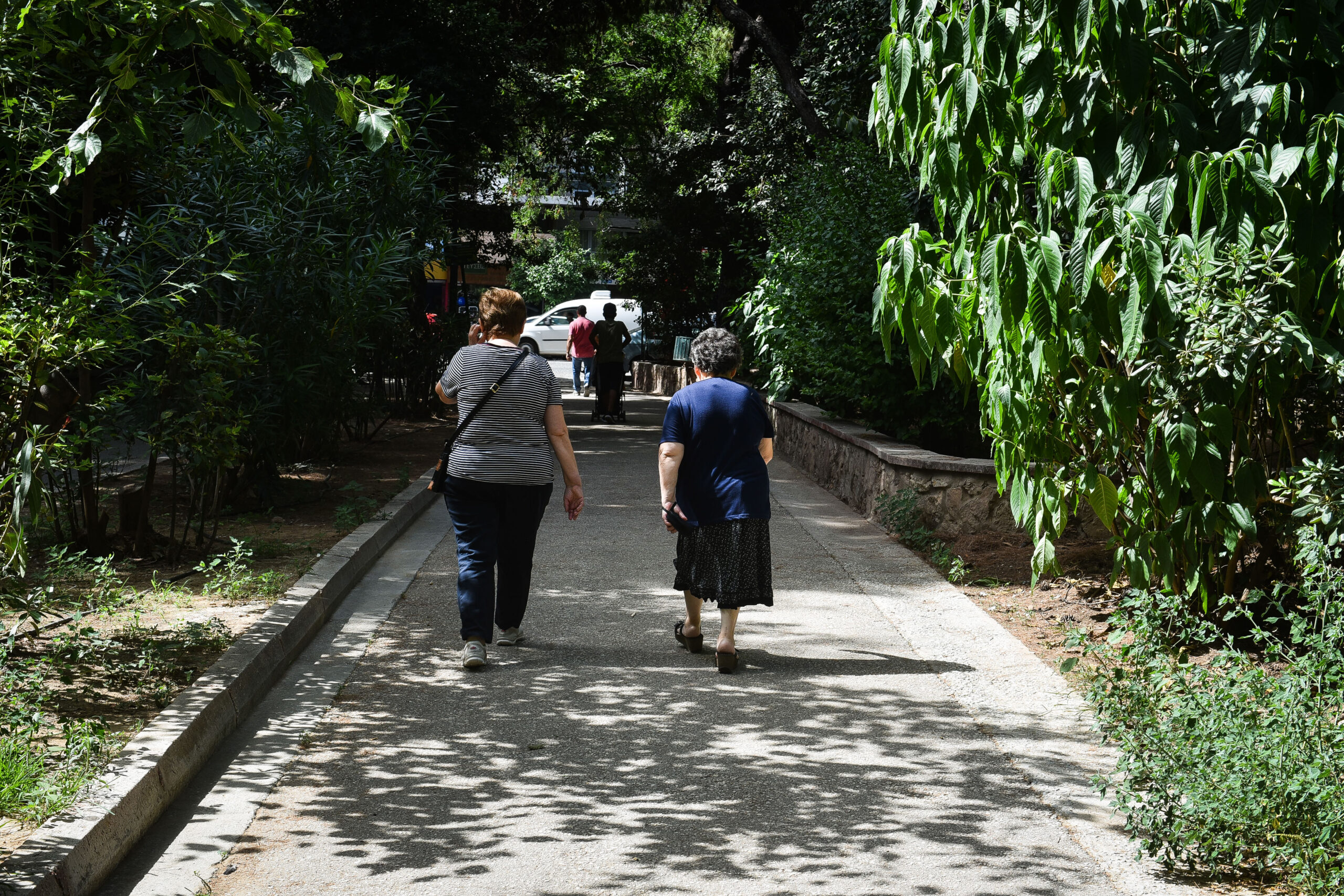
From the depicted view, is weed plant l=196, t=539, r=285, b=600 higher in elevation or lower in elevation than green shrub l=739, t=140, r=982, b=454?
lower

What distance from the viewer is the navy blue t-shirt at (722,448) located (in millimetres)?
6305

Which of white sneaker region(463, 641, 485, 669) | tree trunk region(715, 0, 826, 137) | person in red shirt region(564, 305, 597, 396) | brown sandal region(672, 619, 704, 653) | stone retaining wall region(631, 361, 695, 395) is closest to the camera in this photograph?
white sneaker region(463, 641, 485, 669)

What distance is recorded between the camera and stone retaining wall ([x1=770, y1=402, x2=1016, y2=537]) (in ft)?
30.5

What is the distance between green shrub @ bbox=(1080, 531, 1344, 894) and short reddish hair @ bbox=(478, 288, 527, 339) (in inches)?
132

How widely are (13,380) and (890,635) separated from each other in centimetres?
445

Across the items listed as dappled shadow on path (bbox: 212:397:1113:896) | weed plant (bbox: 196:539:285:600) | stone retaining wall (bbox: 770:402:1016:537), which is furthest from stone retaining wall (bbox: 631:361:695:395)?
dappled shadow on path (bbox: 212:397:1113:896)

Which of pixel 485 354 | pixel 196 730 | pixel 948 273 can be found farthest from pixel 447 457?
pixel 948 273

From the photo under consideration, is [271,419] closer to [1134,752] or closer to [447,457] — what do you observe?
[447,457]

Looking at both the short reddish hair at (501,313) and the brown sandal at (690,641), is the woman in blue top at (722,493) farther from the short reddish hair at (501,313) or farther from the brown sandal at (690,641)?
the short reddish hair at (501,313)

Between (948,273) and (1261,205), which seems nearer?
(1261,205)

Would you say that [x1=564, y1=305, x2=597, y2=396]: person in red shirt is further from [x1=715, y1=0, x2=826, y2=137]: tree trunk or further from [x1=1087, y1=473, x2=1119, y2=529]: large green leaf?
[x1=1087, y1=473, x2=1119, y2=529]: large green leaf

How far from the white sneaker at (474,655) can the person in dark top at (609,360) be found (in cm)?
1385

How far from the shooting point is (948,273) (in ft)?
19.9

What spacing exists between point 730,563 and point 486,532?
1201mm
